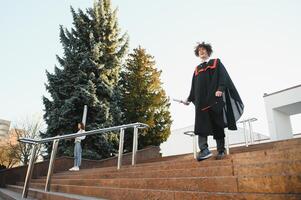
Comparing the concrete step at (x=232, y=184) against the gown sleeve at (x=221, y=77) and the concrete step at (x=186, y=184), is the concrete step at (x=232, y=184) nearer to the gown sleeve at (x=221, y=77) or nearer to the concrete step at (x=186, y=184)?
the concrete step at (x=186, y=184)

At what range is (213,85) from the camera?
369 cm

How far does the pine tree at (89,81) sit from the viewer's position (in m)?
12.3

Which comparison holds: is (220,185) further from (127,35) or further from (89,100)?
(127,35)

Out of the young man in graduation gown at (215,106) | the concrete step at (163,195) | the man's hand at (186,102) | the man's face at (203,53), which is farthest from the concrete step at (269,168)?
the man's face at (203,53)

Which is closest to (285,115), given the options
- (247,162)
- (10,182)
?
(247,162)

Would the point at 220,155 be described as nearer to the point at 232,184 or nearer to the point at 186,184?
the point at 186,184

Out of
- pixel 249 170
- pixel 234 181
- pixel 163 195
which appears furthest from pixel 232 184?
pixel 163 195

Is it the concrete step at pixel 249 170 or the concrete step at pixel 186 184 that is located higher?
the concrete step at pixel 249 170

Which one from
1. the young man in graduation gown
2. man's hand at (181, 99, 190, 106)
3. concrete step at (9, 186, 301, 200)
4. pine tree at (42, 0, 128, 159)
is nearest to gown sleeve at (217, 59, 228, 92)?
the young man in graduation gown

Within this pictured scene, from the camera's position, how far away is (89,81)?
1295 centimetres

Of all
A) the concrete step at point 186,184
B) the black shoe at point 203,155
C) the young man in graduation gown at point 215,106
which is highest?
the young man in graduation gown at point 215,106

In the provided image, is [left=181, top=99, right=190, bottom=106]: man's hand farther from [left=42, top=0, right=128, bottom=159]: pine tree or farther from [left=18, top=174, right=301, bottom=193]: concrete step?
[left=42, top=0, right=128, bottom=159]: pine tree

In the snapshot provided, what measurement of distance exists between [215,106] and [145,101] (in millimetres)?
11452

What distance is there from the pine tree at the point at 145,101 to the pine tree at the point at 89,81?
1.09 metres
